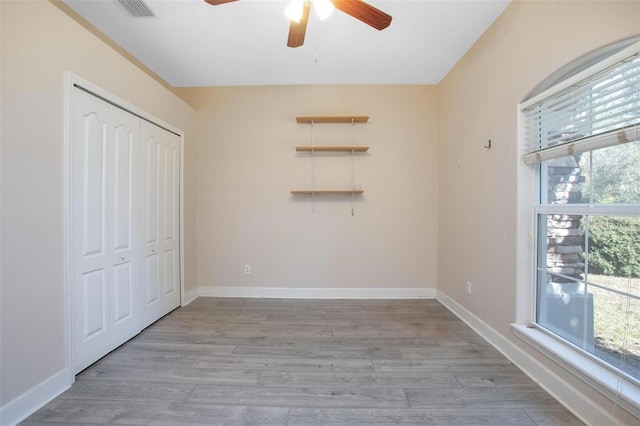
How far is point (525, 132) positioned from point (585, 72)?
0.50 meters

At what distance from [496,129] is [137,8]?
3228mm

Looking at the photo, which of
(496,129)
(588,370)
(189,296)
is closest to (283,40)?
(496,129)

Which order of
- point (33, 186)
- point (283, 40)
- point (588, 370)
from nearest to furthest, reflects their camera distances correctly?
1. point (588, 370)
2. point (33, 186)
3. point (283, 40)

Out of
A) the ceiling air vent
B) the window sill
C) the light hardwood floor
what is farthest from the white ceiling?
the light hardwood floor

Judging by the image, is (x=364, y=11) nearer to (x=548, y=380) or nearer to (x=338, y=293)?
(x=548, y=380)

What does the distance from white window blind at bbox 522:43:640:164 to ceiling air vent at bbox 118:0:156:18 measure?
3.14m

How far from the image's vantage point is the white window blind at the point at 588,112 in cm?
125

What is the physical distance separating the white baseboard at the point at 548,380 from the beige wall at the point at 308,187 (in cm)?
111

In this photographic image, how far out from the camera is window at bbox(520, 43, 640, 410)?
128 cm

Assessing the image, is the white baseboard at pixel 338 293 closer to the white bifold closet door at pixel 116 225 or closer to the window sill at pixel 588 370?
the white bifold closet door at pixel 116 225

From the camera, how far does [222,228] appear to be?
11.0 ft

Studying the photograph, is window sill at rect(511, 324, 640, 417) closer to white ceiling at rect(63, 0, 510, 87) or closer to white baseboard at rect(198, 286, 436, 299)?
white baseboard at rect(198, 286, 436, 299)

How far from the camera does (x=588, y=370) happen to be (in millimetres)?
1362

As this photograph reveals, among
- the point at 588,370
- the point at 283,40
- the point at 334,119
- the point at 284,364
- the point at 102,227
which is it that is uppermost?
the point at 283,40
